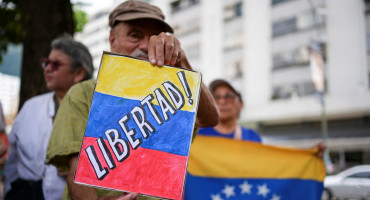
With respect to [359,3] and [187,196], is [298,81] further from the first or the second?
[187,196]

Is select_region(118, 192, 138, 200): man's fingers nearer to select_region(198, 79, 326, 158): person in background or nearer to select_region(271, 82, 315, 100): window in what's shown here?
select_region(198, 79, 326, 158): person in background

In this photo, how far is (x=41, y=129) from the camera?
2400 millimetres

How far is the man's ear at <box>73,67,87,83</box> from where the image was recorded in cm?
249

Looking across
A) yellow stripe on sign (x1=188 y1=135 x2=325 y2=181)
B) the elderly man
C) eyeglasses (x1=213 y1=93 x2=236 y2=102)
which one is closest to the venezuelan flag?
yellow stripe on sign (x1=188 y1=135 x2=325 y2=181)

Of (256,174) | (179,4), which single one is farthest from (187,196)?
(179,4)

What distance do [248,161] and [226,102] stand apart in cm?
68

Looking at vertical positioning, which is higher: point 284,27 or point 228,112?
point 284,27

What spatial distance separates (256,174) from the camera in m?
3.39

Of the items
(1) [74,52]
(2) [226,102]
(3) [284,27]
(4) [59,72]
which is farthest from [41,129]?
(3) [284,27]

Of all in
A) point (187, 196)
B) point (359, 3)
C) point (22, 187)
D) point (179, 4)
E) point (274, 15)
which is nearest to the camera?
point (22, 187)

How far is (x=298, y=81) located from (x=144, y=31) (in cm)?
2270

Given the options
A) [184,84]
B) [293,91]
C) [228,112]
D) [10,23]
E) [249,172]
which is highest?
[10,23]

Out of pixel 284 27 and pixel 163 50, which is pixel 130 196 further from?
pixel 284 27

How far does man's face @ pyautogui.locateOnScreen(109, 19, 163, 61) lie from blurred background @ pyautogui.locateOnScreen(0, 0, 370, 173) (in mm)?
18113
